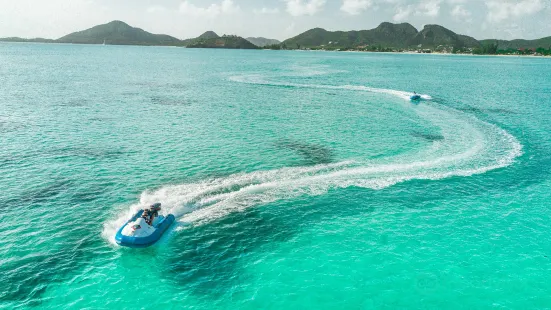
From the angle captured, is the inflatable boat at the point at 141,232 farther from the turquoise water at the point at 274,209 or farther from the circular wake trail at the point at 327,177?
the circular wake trail at the point at 327,177

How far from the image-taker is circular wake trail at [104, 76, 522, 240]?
1545 inches

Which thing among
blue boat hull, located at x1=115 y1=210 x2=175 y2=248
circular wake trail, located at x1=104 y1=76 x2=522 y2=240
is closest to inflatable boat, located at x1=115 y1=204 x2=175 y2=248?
blue boat hull, located at x1=115 y1=210 x2=175 y2=248

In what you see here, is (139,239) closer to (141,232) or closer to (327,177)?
(141,232)

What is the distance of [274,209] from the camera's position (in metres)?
39.5

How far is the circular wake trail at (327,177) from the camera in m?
39.2

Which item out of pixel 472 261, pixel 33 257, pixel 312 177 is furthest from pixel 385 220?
pixel 33 257

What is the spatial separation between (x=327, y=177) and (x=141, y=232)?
24.8m

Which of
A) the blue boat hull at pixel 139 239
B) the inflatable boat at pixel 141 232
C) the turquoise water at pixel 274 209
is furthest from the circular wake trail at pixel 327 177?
the inflatable boat at pixel 141 232

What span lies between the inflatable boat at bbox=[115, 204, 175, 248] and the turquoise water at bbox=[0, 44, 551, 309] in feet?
2.83

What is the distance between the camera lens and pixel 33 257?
3031cm

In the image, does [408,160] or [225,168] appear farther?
[408,160]

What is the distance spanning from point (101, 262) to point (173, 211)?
915 cm

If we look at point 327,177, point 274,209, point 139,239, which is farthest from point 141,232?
point 327,177

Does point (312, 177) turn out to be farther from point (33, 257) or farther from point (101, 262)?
point (33, 257)
